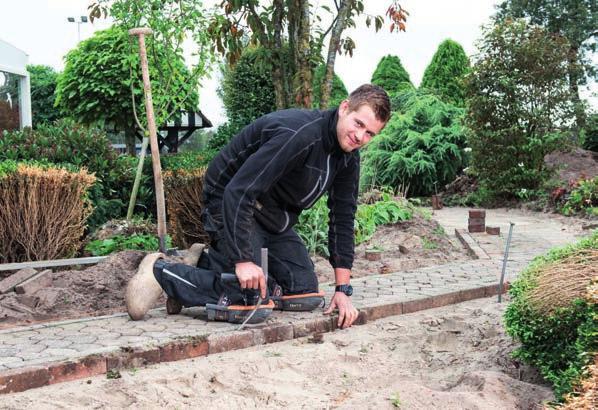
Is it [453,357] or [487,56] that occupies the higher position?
[487,56]

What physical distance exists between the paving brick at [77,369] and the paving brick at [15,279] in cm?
184

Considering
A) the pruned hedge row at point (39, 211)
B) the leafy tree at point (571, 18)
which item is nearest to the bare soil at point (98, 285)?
the pruned hedge row at point (39, 211)

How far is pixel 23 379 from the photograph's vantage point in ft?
10.4

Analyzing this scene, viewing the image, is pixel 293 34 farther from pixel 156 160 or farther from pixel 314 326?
pixel 314 326

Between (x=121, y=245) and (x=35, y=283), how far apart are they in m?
1.40

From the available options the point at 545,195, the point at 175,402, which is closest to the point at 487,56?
the point at 545,195

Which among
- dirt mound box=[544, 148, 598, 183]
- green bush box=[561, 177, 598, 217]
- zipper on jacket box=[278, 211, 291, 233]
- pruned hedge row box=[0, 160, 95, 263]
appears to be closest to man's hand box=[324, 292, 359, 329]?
Answer: zipper on jacket box=[278, 211, 291, 233]

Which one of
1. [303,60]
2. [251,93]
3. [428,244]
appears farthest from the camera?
[251,93]

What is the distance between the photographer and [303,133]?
156 inches

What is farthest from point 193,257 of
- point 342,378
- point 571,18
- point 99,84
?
point 571,18

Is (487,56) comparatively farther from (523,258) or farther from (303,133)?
(303,133)

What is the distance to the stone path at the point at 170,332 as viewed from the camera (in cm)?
337

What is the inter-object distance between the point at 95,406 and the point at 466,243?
590 centimetres

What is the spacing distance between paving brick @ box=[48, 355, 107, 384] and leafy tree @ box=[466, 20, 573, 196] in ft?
38.4
